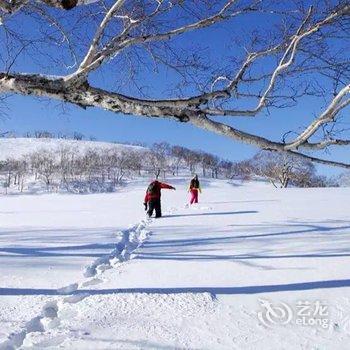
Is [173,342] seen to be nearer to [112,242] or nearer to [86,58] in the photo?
[86,58]

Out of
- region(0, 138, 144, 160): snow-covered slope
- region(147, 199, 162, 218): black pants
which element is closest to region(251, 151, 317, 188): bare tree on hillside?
region(147, 199, 162, 218): black pants

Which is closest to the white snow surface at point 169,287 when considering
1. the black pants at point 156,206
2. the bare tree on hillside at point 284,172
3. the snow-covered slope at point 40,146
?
the black pants at point 156,206

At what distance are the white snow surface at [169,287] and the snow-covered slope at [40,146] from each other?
445ft

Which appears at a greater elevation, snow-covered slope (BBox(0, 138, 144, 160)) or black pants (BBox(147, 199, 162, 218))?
snow-covered slope (BBox(0, 138, 144, 160))

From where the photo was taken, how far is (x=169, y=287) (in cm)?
539

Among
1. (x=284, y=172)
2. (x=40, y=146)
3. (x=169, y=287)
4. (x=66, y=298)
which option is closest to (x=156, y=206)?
(x=169, y=287)

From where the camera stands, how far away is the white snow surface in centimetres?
387

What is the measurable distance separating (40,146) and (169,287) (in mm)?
159771

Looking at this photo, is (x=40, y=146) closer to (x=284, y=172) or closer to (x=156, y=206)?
(x=284, y=172)

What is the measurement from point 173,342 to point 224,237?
5.89 metres

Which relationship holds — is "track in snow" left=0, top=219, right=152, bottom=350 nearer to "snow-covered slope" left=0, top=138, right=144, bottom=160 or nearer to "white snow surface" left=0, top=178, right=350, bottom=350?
"white snow surface" left=0, top=178, right=350, bottom=350

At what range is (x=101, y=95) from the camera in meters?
4.55

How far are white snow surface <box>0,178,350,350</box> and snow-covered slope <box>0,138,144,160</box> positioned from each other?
13567 centimetres

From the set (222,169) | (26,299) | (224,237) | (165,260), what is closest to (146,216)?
(224,237)
